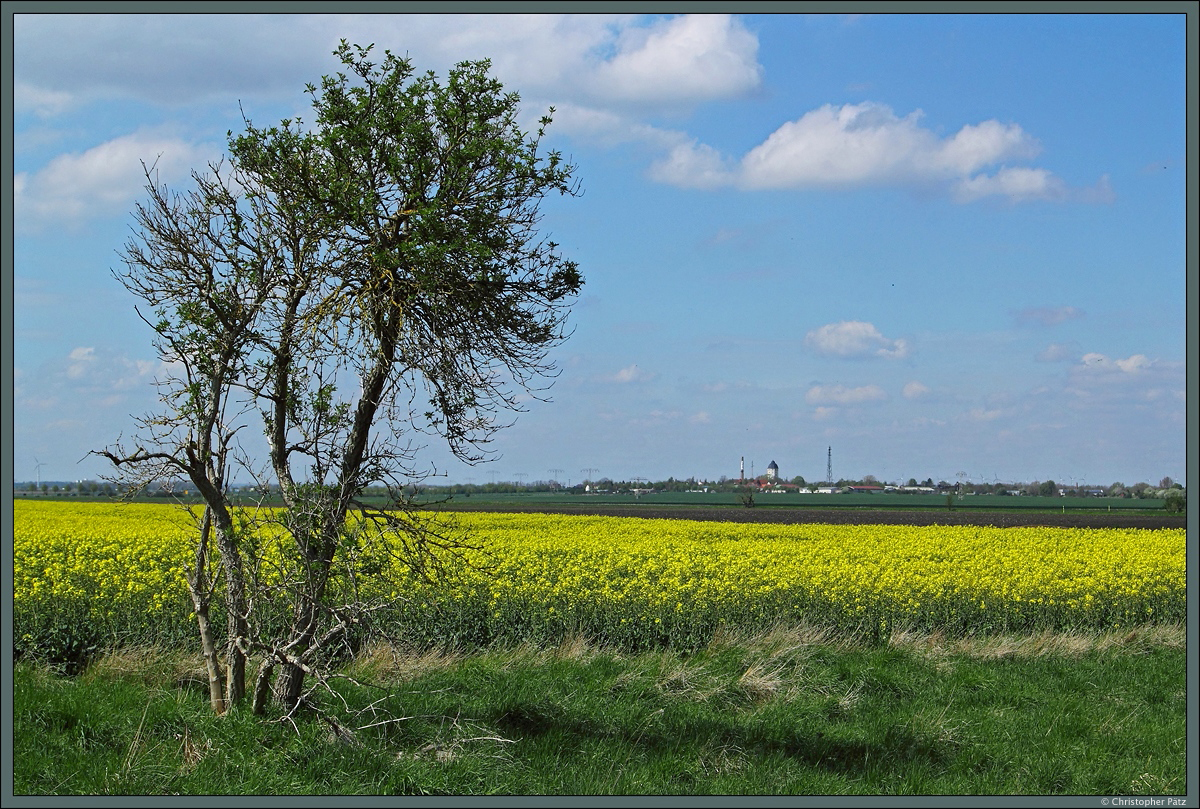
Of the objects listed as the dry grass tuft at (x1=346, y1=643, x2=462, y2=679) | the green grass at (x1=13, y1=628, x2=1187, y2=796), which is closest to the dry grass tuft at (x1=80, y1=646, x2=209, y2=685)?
the green grass at (x1=13, y1=628, x2=1187, y2=796)

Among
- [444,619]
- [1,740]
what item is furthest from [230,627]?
[444,619]

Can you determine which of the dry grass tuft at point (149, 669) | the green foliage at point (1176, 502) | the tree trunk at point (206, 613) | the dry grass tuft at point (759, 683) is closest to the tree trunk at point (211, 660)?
the tree trunk at point (206, 613)

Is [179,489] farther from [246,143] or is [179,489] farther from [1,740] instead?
[246,143]

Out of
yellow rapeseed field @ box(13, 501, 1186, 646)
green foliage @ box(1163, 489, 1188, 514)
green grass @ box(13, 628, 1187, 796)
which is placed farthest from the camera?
green foliage @ box(1163, 489, 1188, 514)

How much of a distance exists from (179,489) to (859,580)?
10426mm

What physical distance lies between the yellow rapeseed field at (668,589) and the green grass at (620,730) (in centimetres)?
154

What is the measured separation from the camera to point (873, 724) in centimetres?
830

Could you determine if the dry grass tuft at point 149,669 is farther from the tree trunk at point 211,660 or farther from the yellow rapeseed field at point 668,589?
the tree trunk at point 211,660

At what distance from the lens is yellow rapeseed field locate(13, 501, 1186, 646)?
11773 millimetres

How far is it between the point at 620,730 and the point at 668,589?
566cm

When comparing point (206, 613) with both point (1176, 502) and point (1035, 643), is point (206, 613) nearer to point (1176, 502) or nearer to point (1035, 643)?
point (1035, 643)

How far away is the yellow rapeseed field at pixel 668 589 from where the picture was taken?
38.6 ft

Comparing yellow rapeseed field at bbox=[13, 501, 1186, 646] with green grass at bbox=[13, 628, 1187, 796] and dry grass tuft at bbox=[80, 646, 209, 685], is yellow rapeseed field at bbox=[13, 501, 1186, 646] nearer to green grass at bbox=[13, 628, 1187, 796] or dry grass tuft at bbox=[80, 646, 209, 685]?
dry grass tuft at bbox=[80, 646, 209, 685]

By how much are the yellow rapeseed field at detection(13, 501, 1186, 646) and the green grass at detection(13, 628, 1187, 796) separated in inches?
60.6
